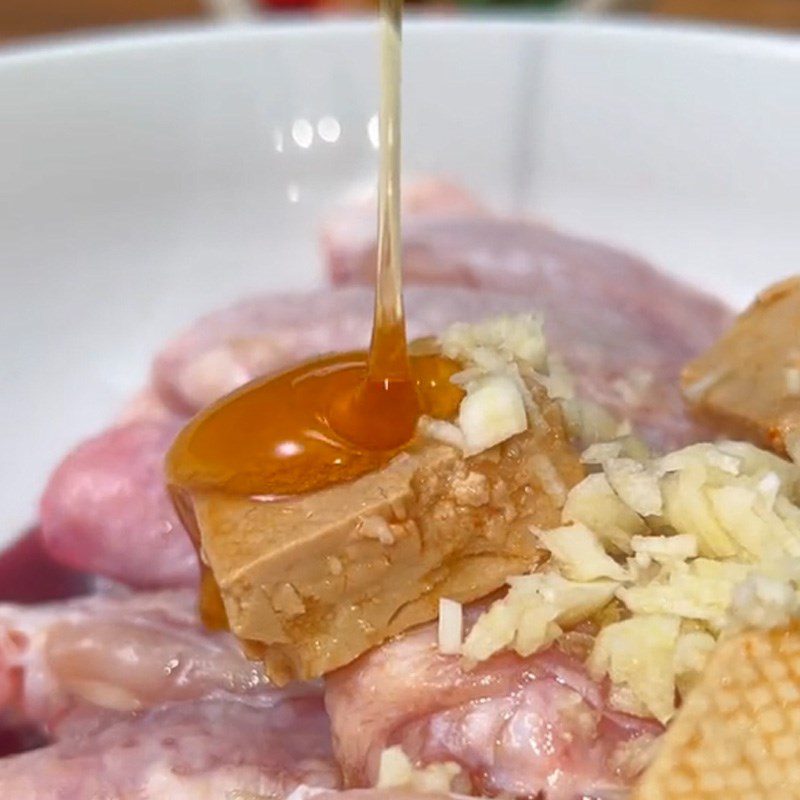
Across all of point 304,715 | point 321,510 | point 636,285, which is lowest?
point 304,715

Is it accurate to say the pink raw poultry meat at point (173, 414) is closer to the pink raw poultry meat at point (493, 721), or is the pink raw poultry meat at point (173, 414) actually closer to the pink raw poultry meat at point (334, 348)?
the pink raw poultry meat at point (334, 348)

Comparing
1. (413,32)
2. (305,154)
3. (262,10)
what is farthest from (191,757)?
(262,10)

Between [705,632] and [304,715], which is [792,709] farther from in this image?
[304,715]

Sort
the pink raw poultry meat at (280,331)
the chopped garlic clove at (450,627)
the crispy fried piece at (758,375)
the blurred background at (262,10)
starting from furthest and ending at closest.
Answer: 1. the blurred background at (262,10)
2. the pink raw poultry meat at (280,331)
3. the crispy fried piece at (758,375)
4. the chopped garlic clove at (450,627)

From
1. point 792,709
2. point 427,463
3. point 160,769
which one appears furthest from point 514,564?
point 160,769

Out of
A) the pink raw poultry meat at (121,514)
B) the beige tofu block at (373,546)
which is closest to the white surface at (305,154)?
the pink raw poultry meat at (121,514)

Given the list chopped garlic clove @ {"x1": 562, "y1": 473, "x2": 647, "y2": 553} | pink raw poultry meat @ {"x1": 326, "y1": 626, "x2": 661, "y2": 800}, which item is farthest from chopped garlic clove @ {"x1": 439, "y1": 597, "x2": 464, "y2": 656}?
chopped garlic clove @ {"x1": 562, "y1": 473, "x2": 647, "y2": 553}

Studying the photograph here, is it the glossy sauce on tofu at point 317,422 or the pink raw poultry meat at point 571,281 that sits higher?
the glossy sauce on tofu at point 317,422
